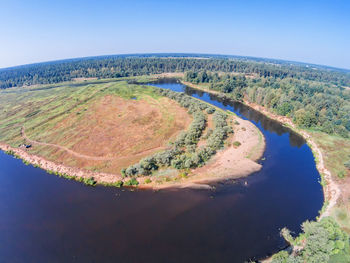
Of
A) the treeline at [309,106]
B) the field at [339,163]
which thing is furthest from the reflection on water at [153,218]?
the treeline at [309,106]

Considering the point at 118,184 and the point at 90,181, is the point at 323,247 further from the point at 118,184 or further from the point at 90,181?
the point at 90,181

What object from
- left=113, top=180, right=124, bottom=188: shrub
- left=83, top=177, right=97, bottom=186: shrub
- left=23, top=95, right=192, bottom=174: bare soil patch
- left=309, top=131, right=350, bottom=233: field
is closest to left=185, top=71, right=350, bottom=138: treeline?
left=309, top=131, right=350, bottom=233: field

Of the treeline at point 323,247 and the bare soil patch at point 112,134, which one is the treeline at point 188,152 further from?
the treeline at point 323,247

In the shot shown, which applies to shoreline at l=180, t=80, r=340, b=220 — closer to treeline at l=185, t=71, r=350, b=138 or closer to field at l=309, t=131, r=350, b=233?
field at l=309, t=131, r=350, b=233

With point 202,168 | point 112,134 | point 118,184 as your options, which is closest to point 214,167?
point 202,168

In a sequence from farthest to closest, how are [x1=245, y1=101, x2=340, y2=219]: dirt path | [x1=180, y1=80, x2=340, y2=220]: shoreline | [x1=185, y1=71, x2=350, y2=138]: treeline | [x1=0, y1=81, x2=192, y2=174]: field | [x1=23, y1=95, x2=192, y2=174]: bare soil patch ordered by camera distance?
[x1=185, y1=71, x2=350, y2=138]: treeline, [x1=0, y1=81, x2=192, y2=174]: field, [x1=23, y1=95, x2=192, y2=174]: bare soil patch, [x1=245, y1=101, x2=340, y2=219]: dirt path, [x1=180, y1=80, x2=340, y2=220]: shoreline

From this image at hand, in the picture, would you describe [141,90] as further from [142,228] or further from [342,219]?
[342,219]
